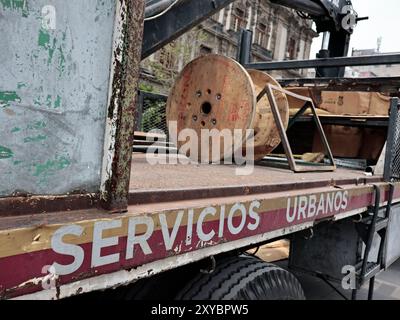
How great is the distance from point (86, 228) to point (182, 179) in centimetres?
85

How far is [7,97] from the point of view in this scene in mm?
832

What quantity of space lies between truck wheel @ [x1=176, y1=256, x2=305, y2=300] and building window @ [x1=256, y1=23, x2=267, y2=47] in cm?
2694

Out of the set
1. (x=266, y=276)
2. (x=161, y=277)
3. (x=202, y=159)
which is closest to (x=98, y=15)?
(x=161, y=277)

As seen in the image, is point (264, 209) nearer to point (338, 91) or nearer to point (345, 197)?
point (345, 197)

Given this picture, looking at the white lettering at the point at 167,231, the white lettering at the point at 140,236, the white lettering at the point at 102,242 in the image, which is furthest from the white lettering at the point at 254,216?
the white lettering at the point at 102,242

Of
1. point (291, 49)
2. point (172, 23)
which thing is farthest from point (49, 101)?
point (291, 49)

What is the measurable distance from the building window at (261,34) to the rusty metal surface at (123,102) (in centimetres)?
2742

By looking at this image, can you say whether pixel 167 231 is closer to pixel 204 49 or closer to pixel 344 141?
pixel 344 141

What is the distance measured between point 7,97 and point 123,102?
282 millimetres

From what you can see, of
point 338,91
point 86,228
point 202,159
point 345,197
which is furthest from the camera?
point 338,91

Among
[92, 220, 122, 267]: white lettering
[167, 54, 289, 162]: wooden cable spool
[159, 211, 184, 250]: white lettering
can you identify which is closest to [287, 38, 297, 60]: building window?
[167, 54, 289, 162]: wooden cable spool

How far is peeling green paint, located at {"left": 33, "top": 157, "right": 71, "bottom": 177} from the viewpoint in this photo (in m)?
0.90

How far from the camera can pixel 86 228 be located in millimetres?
939

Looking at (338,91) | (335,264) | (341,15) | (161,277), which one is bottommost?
(335,264)
